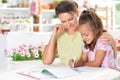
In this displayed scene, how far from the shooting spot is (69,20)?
1831 millimetres

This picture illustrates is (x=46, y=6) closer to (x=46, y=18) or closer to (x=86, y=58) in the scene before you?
(x=46, y=18)

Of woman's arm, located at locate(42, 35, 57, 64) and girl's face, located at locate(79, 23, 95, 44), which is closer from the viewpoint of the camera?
girl's face, located at locate(79, 23, 95, 44)

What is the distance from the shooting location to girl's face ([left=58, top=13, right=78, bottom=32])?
71.6 inches

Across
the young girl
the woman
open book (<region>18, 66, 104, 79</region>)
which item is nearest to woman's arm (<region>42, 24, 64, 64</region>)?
the woman

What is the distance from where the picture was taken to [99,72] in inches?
53.8

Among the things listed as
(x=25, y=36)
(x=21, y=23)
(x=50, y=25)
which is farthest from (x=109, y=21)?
(x=25, y=36)

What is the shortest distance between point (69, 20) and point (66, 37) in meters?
0.16

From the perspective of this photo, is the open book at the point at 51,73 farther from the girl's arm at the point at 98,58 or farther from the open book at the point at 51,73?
the girl's arm at the point at 98,58

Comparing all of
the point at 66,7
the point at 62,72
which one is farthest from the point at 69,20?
the point at 62,72

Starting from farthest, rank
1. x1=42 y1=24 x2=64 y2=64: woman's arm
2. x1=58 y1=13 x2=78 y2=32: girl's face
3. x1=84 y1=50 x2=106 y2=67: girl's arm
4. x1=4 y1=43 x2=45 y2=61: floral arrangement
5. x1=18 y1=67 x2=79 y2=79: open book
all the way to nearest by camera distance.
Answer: x1=4 y1=43 x2=45 y2=61: floral arrangement → x1=42 y1=24 x2=64 y2=64: woman's arm → x1=58 y1=13 x2=78 y2=32: girl's face → x1=84 y1=50 x2=106 y2=67: girl's arm → x1=18 y1=67 x2=79 y2=79: open book

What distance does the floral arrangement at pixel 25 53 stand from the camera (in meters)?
2.23

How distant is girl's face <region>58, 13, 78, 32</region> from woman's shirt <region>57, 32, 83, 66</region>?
0.07 meters

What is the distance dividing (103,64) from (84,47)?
0.68ft

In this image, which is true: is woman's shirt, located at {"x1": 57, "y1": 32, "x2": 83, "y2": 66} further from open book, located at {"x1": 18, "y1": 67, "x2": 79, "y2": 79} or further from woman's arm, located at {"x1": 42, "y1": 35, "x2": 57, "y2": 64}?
open book, located at {"x1": 18, "y1": 67, "x2": 79, "y2": 79}
